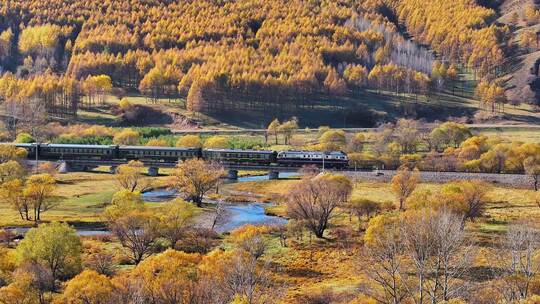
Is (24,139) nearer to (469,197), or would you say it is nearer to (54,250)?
(54,250)

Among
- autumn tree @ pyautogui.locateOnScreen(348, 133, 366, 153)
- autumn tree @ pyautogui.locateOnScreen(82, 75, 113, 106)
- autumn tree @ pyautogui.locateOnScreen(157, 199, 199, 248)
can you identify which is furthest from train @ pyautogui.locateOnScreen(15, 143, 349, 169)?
autumn tree @ pyautogui.locateOnScreen(82, 75, 113, 106)

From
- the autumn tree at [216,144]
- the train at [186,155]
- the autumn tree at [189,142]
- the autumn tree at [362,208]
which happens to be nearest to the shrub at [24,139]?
the train at [186,155]

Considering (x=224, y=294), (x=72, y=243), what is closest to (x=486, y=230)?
(x=224, y=294)

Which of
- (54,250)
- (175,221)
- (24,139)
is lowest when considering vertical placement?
(54,250)

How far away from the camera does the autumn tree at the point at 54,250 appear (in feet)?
161

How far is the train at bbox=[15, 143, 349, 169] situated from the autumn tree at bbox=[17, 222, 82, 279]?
5360 centimetres

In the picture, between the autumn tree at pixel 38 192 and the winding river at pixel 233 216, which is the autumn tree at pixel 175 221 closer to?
the winding river at pixel 233 216

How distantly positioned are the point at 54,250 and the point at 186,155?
5965cm

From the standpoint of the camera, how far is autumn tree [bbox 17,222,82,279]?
161 ft

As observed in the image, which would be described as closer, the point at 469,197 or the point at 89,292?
the point at 89,292

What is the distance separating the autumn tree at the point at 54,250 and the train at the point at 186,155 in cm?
5360

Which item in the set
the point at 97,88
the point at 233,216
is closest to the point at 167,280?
the point at 233,216

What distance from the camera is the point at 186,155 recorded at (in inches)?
4294

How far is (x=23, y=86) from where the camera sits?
168 m
